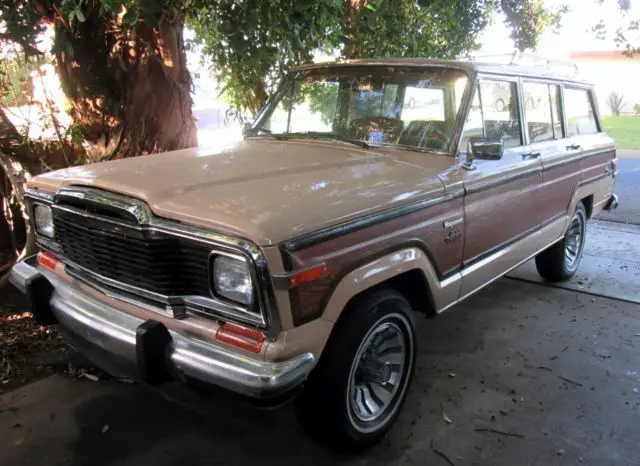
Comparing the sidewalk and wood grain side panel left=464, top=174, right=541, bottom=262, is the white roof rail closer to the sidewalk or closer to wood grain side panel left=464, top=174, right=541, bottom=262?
wood grain side panel left=464, top=174, right=541, bottom=262

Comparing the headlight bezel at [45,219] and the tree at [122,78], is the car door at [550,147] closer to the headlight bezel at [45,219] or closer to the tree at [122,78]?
the tree at [122,78]

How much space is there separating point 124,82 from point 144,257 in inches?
116

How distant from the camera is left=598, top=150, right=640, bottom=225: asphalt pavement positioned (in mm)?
8414

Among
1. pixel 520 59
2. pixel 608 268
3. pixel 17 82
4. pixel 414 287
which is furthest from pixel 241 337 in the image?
pixel 608 268

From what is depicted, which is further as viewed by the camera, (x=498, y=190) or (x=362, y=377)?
(x=498, y=190)

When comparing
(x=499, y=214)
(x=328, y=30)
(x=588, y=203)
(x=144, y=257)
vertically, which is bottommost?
(x=588, y=203)

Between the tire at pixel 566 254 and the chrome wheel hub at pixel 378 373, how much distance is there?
9.09 feet

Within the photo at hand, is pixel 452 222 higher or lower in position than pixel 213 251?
lower

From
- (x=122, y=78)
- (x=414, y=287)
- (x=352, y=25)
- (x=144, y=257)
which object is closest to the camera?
(x=144, y=257)

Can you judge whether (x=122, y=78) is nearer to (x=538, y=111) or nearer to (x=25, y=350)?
(x=25, y=350)

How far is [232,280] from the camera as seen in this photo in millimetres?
2188

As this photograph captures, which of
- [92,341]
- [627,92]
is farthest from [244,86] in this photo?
[627,92]

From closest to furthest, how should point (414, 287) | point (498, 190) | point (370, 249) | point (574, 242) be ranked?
point (370, 249), point (414, 287), point (498, 190), point (574, 242)

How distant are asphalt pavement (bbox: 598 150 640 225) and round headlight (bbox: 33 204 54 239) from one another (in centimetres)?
791
